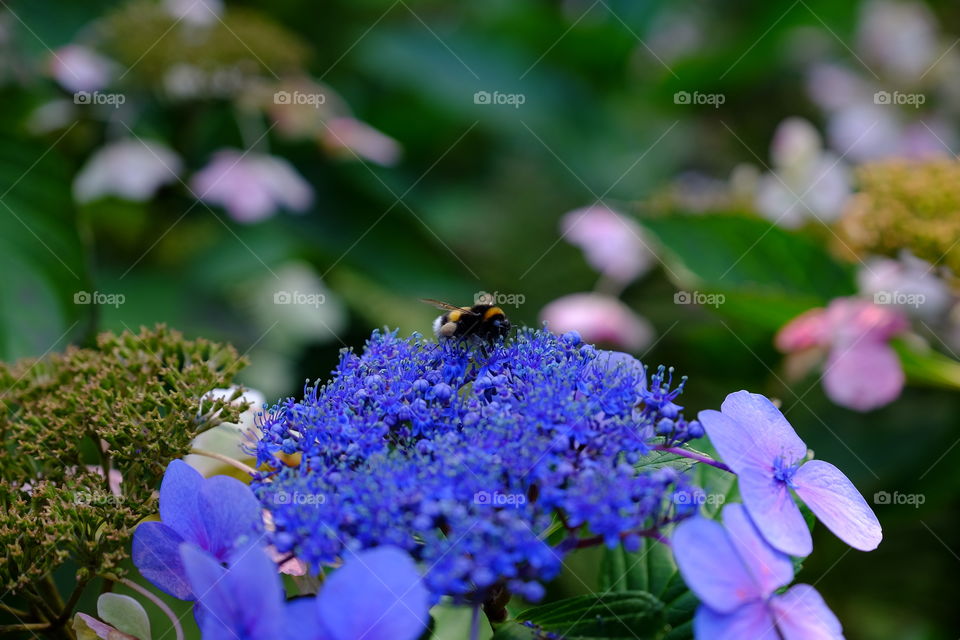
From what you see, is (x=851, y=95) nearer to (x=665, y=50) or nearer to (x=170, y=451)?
(x=665, y=50)

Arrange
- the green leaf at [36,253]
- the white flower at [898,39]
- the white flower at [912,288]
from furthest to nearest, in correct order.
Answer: the white flower at [898,39] → the white flower at [912,288] → the green leaf at [36,253]

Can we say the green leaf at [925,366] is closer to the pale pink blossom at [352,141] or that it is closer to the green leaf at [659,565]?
the green leaf at [659,565]

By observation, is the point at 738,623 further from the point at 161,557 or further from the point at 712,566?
the point at 161,557

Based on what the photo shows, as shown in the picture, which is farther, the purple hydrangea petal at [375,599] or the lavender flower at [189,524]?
the lavender flower at [189,524]

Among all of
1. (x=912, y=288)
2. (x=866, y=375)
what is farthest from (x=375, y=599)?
(x=912, y=288)

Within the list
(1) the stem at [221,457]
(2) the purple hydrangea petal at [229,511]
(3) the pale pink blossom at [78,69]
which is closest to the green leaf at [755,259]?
(1) the stem at [221,457]

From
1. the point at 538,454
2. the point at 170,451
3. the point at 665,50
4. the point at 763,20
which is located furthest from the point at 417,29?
the point at 538,454
